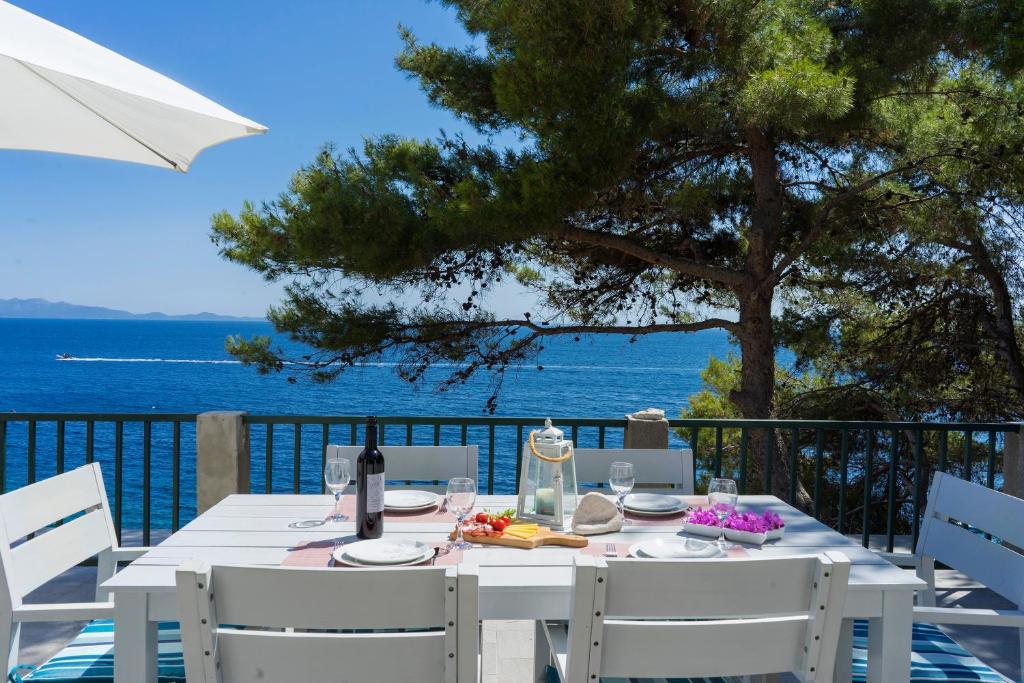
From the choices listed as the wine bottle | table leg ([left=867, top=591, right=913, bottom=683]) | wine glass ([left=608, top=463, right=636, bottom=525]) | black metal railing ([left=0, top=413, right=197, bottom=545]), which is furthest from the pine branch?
black metal railing ([left=0, top=413, right=197, bottom=545])

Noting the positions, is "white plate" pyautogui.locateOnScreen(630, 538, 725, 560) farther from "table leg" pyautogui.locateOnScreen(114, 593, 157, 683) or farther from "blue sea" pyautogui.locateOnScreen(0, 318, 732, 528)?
"blue sea" pyautogui.locateOnScreen(0, 318, 732, 528)

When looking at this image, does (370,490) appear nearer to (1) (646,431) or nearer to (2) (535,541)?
(2) (535,541)

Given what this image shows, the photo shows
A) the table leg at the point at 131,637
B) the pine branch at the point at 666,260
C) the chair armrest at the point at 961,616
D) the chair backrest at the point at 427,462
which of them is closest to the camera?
the table leg at the point at 131,637

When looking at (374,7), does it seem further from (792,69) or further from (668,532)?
(668,532)

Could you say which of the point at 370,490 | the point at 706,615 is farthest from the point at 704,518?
the point at 370,490

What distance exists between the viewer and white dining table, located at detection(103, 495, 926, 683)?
5.54 feet

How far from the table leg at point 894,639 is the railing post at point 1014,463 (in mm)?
2773

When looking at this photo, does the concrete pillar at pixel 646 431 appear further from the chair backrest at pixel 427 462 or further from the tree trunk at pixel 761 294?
the tree trunk at pixel 761 294

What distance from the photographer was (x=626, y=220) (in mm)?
7199

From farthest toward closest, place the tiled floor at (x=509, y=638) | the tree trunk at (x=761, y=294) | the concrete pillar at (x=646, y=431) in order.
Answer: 1. the tree trunk at (x=761, y=294)
2. the concrete pillar at (x=646, y=431)
3. the tiled floor at (x=509, y=638)

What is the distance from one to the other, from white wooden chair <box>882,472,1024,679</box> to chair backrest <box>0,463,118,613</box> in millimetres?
2157

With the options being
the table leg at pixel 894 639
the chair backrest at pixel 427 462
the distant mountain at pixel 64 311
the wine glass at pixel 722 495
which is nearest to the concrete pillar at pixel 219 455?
the chair backrest at pixel 427 462

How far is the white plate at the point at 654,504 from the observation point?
2.38 m

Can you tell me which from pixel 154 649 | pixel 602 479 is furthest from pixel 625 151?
pixel 154 649
